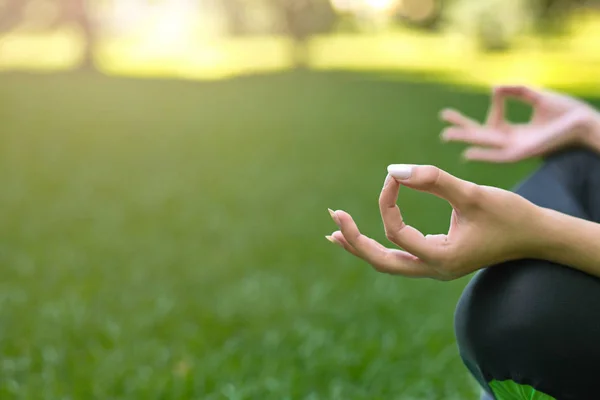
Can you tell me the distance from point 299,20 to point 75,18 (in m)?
4.97

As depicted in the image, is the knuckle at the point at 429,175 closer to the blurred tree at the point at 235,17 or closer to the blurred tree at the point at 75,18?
the blurred tree at the point at 75,18

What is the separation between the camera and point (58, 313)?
2.85 metres

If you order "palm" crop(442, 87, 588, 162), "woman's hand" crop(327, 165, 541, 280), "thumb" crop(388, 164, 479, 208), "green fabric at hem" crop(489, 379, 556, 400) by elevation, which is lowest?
"green fabric at hem" crop(489, 379, 556, 400)

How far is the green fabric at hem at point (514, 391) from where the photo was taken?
1.18 meters

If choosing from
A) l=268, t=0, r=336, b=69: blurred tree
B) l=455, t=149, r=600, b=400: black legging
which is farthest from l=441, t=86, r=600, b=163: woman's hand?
l=268, t=0, r=336, b=69: blurred tree

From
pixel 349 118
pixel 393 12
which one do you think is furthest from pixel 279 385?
pixel 393 12

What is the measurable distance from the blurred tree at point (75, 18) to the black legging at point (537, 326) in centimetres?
1230

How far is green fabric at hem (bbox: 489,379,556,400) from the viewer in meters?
1.18

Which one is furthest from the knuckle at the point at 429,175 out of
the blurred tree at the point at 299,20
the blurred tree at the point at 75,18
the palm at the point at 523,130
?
the blurred tree at the point at 299,20

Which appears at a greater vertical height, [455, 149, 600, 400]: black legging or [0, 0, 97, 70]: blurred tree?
[455, 149, 600, 400]: black legging

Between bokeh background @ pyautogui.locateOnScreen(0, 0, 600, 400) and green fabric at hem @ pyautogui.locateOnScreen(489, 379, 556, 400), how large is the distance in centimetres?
111

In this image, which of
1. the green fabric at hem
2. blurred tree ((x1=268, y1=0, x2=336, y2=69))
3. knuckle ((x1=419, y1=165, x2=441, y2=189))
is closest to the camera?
knuckle ((x1=419, y1=165, x2=441, y2=189))

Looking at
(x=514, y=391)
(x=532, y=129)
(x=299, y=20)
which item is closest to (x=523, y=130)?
(x=532, y=129)

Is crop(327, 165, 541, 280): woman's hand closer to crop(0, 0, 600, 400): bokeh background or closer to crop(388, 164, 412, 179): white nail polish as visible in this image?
crop(388, 164, 412, 179): white nail polish
